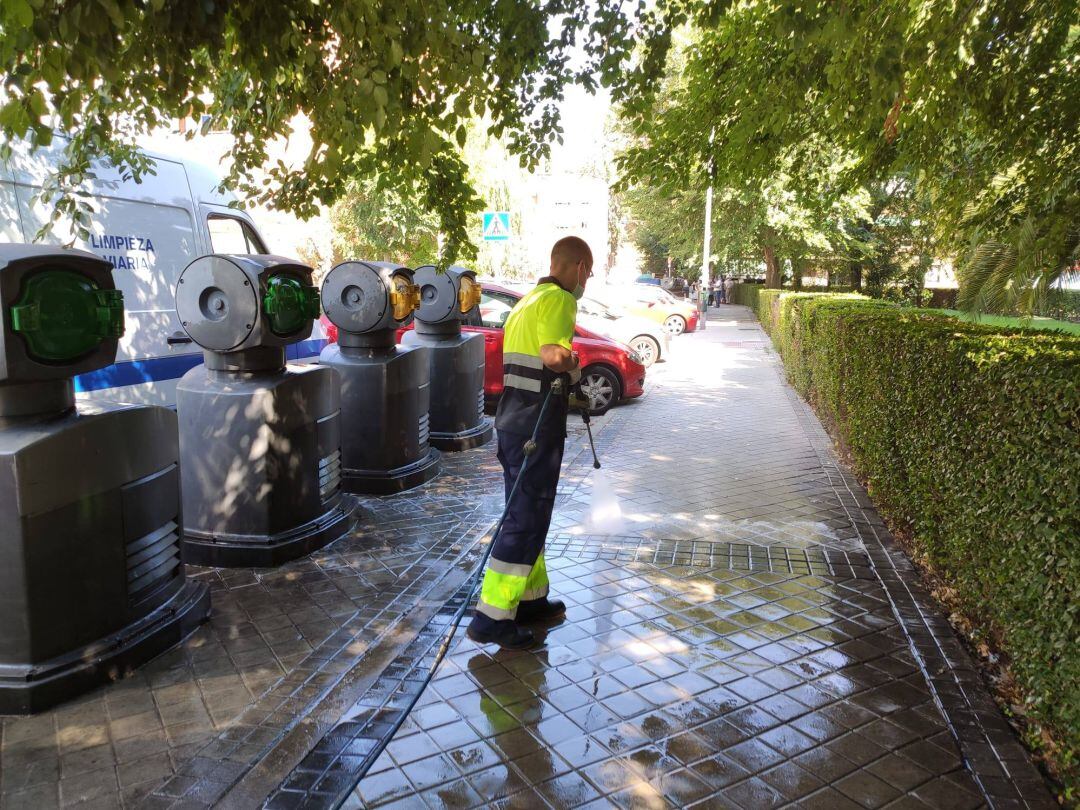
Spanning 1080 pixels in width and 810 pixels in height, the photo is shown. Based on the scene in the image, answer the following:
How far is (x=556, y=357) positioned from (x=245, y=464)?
2207mm

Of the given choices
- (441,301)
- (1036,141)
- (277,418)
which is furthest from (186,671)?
(1036,141)

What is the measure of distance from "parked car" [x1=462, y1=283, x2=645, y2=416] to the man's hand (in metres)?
6.68

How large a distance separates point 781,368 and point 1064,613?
1397 cm

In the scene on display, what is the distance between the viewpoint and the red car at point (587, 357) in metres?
10.7

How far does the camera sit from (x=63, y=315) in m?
3.31

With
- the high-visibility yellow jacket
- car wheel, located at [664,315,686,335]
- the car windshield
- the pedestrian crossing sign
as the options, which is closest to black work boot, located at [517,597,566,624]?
the high-visibility yellow jacket

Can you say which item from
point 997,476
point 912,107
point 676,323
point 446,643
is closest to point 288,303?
point 446,643

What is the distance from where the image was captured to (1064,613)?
9.48 feet

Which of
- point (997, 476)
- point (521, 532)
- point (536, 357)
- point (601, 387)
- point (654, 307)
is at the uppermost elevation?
point (536, 357)

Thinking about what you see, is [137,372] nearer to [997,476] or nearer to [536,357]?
[536,357]

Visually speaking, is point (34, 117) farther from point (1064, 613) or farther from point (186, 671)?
point (1064, 613)

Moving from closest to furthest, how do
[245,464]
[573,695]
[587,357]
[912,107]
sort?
[573,695], [245,464], [912,107], [587,357]

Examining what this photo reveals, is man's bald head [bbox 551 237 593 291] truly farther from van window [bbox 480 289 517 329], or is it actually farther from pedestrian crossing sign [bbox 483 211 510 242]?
pedestrian crossing sign [bbox 483 211 510 242]

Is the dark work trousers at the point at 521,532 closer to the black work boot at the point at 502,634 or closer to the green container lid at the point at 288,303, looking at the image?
the black work boot at the point at 502,634
